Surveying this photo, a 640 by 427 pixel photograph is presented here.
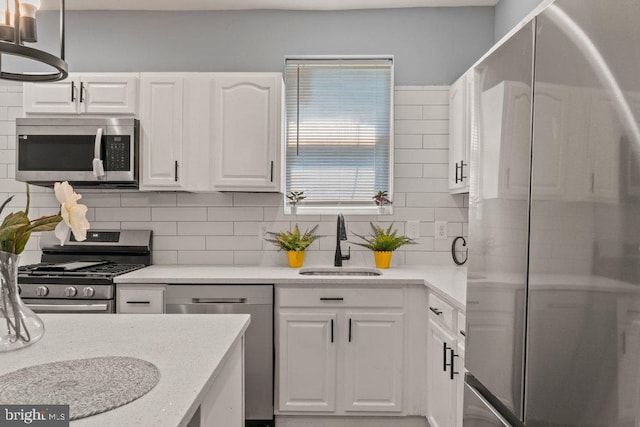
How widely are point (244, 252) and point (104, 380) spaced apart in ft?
7.51

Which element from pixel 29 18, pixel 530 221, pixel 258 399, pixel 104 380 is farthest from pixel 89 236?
pixel 530 221

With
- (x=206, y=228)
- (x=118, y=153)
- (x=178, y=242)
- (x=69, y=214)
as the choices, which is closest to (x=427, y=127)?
(x=206, y=228)

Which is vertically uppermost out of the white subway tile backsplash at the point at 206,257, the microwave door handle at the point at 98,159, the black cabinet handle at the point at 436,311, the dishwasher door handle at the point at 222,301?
the microwave door handle at the point at 98,159

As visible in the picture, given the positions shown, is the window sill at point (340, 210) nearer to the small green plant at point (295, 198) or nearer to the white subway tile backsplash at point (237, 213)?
the small green plant at point (295, 198)

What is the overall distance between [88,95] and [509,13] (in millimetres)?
2777

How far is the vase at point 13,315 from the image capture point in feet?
3.39

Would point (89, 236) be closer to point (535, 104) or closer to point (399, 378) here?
point (399, 378)

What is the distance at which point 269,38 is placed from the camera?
3.24 metres

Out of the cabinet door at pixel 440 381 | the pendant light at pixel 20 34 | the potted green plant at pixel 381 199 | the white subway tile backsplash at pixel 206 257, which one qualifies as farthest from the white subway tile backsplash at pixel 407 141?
the pendant light at pixel 20 34

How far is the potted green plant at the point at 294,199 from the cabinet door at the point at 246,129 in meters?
0.32

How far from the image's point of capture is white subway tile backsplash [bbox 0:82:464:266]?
319 cm

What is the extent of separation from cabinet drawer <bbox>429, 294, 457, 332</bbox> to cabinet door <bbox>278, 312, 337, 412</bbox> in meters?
0.55

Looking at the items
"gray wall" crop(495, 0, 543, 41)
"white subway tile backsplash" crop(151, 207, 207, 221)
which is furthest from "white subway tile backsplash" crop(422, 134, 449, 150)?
"white subway tile backsplash" crop(151, 207, 207, 221)

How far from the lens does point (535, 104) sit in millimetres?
1114
